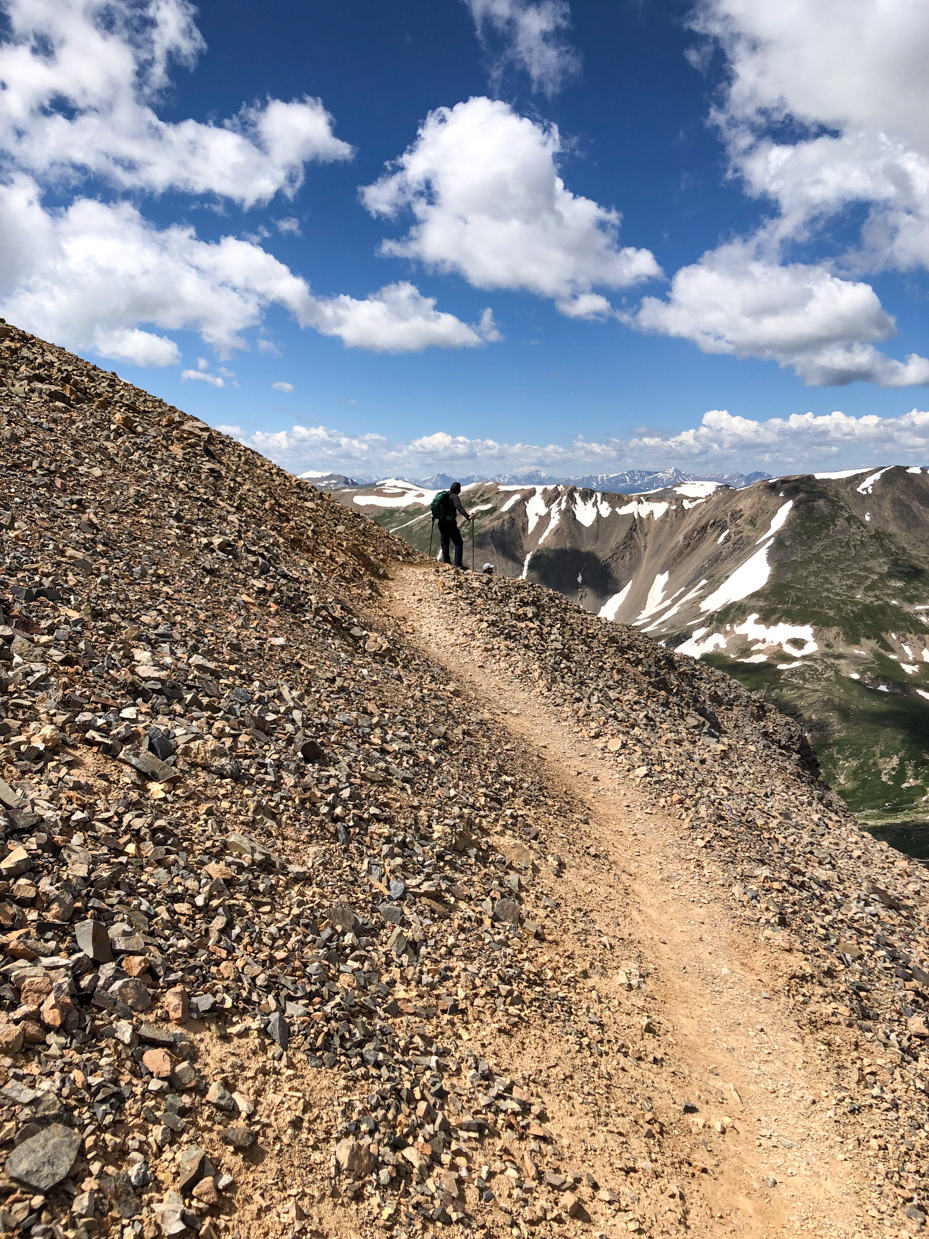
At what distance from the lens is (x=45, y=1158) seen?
548 cm

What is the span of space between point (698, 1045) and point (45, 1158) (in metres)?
10.9

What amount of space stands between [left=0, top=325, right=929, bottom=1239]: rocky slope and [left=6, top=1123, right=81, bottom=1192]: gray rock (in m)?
0.02

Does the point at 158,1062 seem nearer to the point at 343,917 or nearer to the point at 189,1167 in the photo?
the point at 189,1167

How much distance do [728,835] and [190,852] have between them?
49.1 feet

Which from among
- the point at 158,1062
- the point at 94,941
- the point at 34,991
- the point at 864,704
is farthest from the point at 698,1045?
the point at 864,704

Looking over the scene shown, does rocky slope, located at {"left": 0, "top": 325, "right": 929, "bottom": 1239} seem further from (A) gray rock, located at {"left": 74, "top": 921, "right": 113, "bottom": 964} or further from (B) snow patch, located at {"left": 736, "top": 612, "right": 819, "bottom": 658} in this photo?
(B) snow patch, located at {"left": 736, "top": 612, "right": 819, "bottom": 658}

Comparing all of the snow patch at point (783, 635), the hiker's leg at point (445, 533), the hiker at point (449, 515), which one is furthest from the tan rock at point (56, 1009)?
the snow patch at point (783, 635)

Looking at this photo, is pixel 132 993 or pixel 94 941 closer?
pixel 132 993

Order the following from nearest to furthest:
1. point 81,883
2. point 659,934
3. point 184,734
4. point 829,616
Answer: point 81,883 < point 184,734 < point 659,934 < point 829,616

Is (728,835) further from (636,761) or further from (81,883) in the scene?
(81,883)

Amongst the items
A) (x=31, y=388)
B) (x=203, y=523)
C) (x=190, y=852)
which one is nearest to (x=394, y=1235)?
(x=190, y=852)

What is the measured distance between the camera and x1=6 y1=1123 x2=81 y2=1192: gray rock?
530 centimetres

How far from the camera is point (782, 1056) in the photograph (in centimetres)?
1246

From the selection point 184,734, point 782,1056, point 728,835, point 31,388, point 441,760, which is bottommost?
point 782,1056
